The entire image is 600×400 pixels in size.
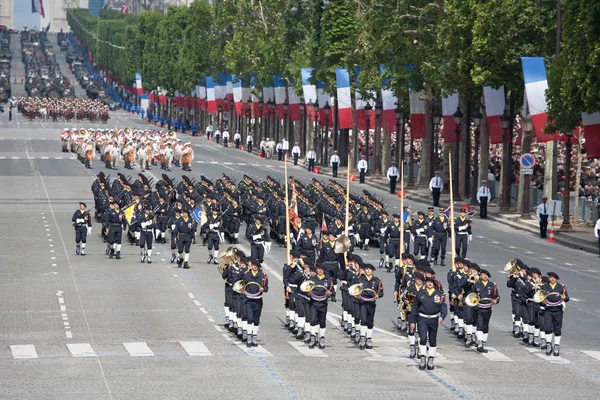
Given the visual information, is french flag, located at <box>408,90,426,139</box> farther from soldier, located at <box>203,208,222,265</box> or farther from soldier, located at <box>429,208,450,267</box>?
soldier, located at <box>203,208,222,265</box>

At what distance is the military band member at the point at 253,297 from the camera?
104ft

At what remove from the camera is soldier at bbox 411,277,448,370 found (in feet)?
96.5

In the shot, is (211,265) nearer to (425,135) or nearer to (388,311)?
(388,311)

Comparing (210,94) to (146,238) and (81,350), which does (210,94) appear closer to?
(146,238)

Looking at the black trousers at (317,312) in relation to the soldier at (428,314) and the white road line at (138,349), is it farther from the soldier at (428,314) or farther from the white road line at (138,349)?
the white road line at (138,349)

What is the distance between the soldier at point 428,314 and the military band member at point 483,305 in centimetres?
171

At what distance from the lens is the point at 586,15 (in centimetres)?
5381

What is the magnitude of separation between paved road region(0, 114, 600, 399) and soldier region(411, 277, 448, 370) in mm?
478

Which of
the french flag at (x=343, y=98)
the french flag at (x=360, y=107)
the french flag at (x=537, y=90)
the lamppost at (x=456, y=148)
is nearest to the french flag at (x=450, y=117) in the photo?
the lamppost at (x=456, y=148)

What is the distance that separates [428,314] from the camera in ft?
97.3

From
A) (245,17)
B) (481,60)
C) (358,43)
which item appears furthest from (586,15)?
(245,17)

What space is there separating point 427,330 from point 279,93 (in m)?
85.0

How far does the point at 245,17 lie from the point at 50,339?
97983 mm

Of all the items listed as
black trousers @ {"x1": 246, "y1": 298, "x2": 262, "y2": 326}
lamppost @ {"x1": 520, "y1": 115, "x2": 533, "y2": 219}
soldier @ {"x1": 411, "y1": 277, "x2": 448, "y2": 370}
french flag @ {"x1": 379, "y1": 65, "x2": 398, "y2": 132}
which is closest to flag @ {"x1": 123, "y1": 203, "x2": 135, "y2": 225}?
black trousers @ {"x1": 246, "y1": 298, "x2": 262, "y2": 326}
